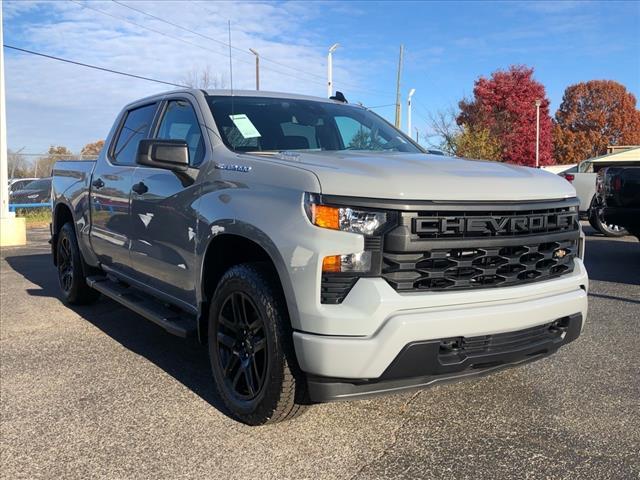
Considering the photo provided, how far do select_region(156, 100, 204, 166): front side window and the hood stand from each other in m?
0.81

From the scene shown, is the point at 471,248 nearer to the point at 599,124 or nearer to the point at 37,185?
the point at 37,185

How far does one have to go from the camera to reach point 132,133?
17.0ft

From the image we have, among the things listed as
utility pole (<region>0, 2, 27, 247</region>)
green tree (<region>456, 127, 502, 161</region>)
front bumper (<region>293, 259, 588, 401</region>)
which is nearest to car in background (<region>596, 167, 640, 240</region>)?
front bumper (<region>293, 259, 588, 401</region>)

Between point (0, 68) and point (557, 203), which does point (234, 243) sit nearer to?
point (557, 203)

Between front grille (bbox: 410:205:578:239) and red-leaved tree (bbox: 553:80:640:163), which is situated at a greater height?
red-leaved tree (bbox: 553:80:640:163)

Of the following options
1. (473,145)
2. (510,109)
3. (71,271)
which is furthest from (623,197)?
(510,109)

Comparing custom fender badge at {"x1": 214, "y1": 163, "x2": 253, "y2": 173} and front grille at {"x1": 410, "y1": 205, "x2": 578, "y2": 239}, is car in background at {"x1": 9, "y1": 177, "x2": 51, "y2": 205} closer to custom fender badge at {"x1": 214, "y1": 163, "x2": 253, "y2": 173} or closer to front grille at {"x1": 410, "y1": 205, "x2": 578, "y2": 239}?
custom fender badge at {"x1": 214, "y1": 163, "x2": 253, "y2": 173}

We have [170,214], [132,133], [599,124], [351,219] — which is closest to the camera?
[351,219]

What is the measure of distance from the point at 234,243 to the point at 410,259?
1.19 m

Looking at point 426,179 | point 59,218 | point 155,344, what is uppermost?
point 426,179

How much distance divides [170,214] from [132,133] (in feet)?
5.21

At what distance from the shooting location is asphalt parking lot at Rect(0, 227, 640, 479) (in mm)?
2836

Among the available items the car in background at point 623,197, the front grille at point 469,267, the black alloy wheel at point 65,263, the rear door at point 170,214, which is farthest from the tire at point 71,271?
the car in background at point 623,197

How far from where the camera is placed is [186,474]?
9.13ft
